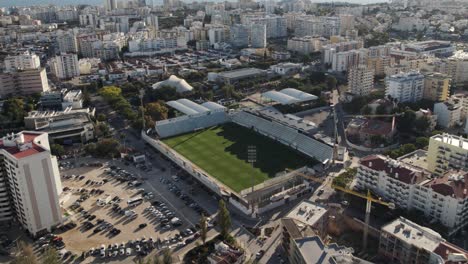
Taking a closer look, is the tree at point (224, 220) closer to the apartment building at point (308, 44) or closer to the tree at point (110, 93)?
the tree at point (110, 93)

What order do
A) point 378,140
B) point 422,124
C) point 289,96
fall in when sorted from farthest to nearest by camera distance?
point 289,96 → point 422,124 → point 378,140

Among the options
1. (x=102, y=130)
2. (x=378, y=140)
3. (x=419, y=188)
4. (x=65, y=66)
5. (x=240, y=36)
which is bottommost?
(x=378, y=140)

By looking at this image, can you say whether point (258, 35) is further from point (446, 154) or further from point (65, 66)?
point (446, 154)

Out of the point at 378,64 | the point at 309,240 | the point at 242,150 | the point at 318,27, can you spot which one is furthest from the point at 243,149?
the point at 318,27

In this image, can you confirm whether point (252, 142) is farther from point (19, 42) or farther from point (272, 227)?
point (19, 42)

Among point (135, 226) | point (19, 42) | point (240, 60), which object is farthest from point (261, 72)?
point (19, 42)

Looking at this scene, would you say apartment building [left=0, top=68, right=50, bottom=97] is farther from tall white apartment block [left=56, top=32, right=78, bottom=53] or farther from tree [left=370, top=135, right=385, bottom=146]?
tree [left=370, top=135, right=385, bottom=146]
